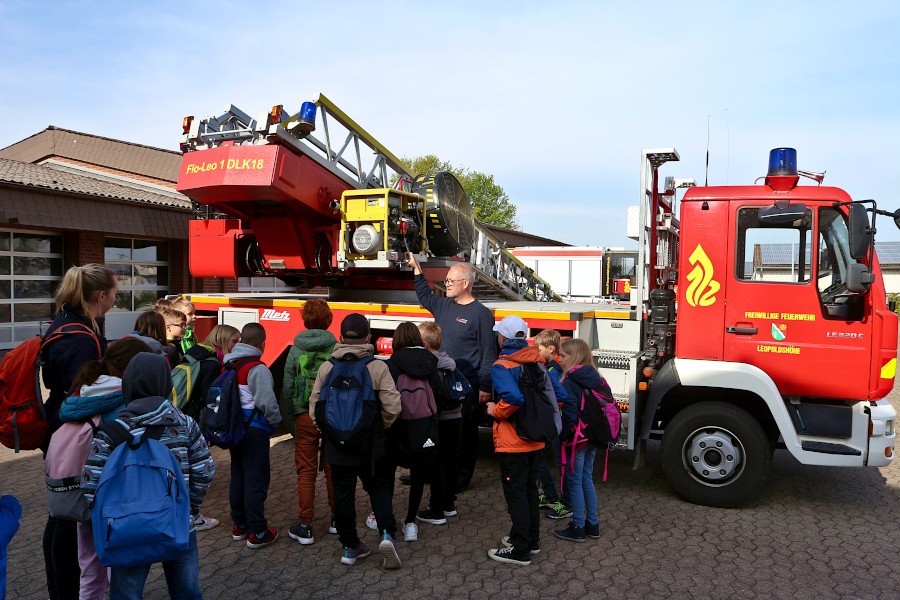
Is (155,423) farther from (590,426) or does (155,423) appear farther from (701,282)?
(701,282)

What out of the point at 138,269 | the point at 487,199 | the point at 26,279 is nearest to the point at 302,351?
the point at 26,279

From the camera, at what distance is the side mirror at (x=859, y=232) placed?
4.46 metres

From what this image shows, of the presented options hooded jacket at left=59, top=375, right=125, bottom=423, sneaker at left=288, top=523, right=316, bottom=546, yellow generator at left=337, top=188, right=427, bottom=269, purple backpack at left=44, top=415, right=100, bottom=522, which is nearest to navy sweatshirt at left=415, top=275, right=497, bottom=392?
yellow generator at left=337, top=188, right=427, bottom=269

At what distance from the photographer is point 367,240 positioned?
20.2ft

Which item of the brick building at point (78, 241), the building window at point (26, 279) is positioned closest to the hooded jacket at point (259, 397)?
the brick building at point (78, 241)

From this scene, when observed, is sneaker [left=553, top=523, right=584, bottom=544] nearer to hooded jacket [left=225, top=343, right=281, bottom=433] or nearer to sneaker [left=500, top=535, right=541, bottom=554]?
sneaker [left=500, top=535, right=541, bottom=554]

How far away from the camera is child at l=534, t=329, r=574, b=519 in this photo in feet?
14.3

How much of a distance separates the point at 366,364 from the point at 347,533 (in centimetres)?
105

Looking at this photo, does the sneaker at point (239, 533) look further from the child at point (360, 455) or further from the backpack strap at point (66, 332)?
the backpack strap at point (66, 332)

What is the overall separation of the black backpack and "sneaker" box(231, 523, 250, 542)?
2.00 meters

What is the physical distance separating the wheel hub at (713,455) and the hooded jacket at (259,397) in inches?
126

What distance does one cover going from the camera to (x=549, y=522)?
489 cm

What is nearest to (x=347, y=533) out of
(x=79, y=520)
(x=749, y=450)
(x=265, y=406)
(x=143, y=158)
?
(x=265, y=406)

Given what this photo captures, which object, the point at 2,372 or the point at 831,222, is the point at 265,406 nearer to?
the point at 2,372
